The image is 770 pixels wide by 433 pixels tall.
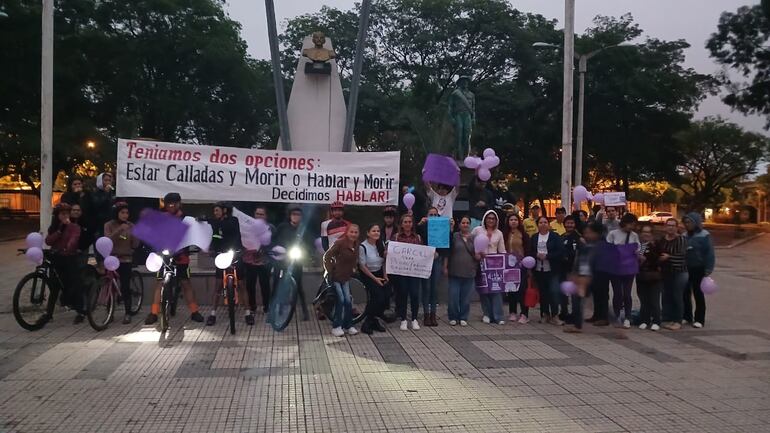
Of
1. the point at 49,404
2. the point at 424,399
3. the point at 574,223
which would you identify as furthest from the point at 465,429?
the point at 574,223

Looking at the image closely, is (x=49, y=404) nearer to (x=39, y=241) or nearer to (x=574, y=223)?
(x=39, y=241)

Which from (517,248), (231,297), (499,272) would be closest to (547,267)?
(517,248)

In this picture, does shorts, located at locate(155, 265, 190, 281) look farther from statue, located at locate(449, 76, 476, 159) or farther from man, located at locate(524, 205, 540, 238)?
statue, located at locate(449, 76, 476, 159)

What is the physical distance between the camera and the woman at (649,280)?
8648 mm

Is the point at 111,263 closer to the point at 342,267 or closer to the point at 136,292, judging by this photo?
the point at 136,292

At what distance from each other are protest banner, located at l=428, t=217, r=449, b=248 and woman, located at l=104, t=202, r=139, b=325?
3969mm

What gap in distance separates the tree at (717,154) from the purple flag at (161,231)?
35.2m

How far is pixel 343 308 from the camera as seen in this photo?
805 centimetres

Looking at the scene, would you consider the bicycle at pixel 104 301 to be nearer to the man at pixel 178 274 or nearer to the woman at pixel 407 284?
the man at pixel 178 274

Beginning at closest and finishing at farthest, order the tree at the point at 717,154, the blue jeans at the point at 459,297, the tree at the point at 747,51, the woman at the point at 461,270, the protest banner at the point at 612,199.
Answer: the woman at the point at 461,270, the blue jeans at the point at 459,297, the protest banner at the point at 612,199, the tree at the point at 747,51, the tree at the point at 717,154

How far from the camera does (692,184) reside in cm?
4403

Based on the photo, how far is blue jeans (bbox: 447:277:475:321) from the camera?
8820mm

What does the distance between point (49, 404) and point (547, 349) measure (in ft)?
17.0

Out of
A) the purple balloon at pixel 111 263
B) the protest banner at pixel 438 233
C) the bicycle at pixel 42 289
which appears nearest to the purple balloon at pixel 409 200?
the protest banner at pixel 438 233
